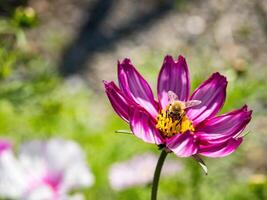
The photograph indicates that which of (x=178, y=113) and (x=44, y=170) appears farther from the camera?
(x=44, y=170)

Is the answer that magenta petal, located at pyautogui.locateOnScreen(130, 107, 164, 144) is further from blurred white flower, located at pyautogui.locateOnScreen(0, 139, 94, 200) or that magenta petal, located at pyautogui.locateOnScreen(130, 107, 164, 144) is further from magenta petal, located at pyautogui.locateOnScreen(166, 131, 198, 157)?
blurred white flower, located at pyautogui.locateOnScreen(0, 139, 94, 200)

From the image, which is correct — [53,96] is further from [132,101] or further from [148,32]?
[148,32]

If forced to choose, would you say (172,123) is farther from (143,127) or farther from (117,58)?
(117,58)

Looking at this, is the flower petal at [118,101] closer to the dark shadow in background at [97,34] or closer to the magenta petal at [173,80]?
the magenta petal at [173,80]

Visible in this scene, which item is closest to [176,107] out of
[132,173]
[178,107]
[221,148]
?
[178,107]

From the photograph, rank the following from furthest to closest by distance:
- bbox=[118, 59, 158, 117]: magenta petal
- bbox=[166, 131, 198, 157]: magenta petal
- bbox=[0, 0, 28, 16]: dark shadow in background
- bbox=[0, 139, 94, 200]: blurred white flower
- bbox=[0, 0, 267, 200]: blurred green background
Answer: bbox=[0, 0, 28, 16]: dark shadow in background → bbox=[0, 0, 267, 200]: blurred green background → bbox=[0, 139, 94, 200]: blurred white flower → bbox=[118, 59, 158, 117]: magenta petal → bbox=[166, 131, 198, 157]: magenta petal

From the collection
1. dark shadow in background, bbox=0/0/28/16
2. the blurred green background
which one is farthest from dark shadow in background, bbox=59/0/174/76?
dark shadow in background, bbox=0/0/28/16
